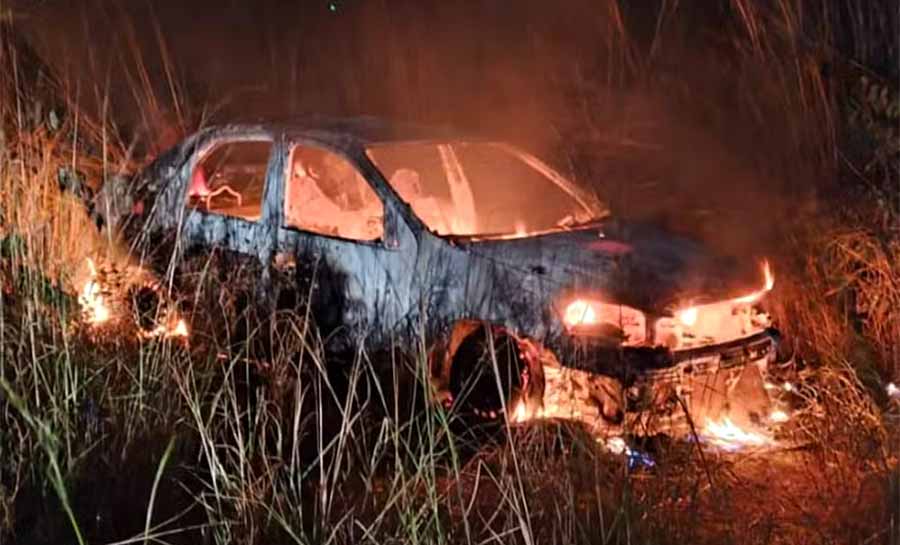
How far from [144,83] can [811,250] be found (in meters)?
7.85

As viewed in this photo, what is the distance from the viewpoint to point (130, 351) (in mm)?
5328

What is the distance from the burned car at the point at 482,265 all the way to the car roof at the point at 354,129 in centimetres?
2

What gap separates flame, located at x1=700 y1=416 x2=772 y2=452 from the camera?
5594 mm

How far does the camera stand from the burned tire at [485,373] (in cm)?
574

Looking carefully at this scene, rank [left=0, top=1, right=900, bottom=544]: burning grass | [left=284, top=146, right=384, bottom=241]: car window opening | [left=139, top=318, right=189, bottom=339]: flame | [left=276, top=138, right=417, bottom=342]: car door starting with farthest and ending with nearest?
1. [left=284, top=146, right=384, bottom=241]: car window opening
2. [left=276, top=138, right=417, bottom=342]: car door
3. [left=139, top=318, right=189, bottom=339]: flame
4. [left=0, top=1, right=900, bottom=544]: burning grass

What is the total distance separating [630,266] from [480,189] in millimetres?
1279

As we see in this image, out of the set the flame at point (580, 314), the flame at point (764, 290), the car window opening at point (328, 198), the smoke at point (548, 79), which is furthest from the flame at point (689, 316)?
the car window opening at point (328, 198)

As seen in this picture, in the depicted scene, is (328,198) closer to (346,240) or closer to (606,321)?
(346,240)

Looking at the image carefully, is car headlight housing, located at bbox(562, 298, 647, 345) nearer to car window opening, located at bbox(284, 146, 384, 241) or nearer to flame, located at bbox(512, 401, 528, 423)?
flame, located at bbox(512, 401, 528, 423)

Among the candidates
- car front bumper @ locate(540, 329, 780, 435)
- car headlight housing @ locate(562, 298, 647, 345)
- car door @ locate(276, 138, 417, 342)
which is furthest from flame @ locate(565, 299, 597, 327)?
car door @ locate(276, 138, 417, 342)

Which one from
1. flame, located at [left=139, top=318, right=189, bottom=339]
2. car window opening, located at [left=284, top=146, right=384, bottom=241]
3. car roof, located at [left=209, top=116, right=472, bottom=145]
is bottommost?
flame, located at [left=139, top=318, right=189, bottom=339]

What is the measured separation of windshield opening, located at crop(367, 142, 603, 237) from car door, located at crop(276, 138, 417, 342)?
180mm

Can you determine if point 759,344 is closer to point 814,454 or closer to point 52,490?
point 814,454

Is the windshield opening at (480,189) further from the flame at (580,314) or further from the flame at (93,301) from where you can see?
the flame at (93,301)
